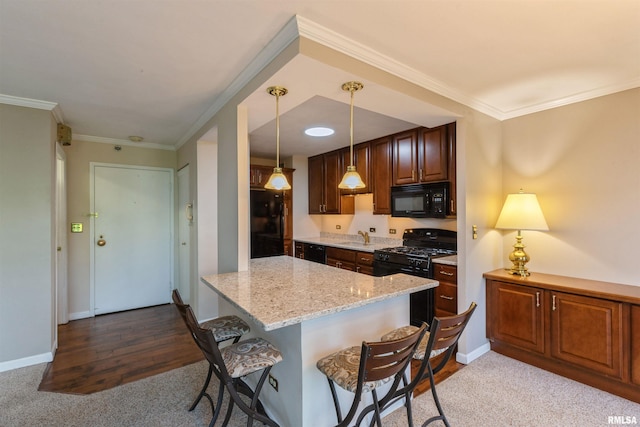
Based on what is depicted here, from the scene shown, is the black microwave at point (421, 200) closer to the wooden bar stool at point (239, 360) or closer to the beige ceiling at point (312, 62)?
the beige ceiling at point (312, 62)

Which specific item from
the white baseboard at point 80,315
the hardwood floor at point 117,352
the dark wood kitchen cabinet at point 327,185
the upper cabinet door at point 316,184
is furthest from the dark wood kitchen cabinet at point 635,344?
the white baseboard at point 80,315

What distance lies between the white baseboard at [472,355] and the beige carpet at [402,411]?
18 cm

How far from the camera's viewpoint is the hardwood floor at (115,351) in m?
2.45

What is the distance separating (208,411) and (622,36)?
3545mm

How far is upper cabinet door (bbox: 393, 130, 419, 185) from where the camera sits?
11.3ft

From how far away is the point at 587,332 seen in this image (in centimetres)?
235

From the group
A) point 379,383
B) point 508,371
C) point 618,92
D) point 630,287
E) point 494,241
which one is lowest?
point 508,371

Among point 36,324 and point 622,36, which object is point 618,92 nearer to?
point 622,36

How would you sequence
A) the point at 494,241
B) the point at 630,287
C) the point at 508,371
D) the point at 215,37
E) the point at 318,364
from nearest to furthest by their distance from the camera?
1. the point at 318,364
2. the point at 215,37
3. the point at 630,287
4. the point at 508,371
5. the point at 494,241

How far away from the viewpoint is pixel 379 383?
4.80 ft

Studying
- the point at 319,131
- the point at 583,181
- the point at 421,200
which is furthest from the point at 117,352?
the point at 583,181

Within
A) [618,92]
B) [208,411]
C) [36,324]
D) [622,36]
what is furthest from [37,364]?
[618,92]

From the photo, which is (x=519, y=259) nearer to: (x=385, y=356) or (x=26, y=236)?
(x=385, y=356)

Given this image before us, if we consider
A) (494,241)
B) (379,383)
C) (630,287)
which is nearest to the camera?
(379,383)
